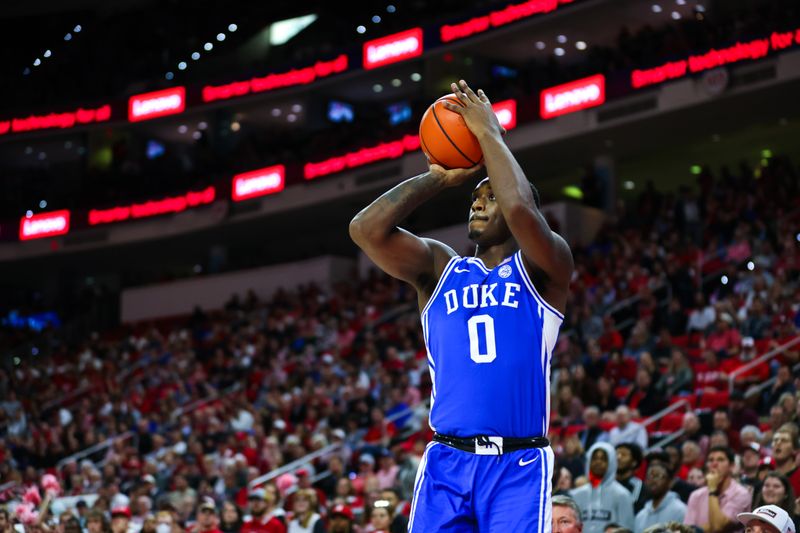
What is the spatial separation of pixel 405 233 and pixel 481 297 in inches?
18.4

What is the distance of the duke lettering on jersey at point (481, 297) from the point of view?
14.5 ft

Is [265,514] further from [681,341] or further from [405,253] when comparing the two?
[405,253]

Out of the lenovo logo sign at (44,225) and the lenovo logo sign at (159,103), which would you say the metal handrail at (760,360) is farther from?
the lenovo logo sign at (44,225)

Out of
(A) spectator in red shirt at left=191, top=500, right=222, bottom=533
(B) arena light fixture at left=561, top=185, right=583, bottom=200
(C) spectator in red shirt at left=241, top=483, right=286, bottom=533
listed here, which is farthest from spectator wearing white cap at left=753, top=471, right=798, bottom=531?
(B) arena light fixture at left=561, top=185, right=583, bottom=200

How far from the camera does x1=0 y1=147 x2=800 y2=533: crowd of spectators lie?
9.64m

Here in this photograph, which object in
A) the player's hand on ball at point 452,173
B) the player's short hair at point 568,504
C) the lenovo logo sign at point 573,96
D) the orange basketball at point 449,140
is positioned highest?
the lenovo logo sign at point 573,96

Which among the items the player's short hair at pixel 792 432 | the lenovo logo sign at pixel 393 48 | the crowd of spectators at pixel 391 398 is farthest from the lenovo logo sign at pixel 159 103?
the player's short hair at pixel 792 432

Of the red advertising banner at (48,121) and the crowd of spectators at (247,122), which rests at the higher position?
the red advertising banner at (48,121)

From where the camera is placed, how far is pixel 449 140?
4.54 m

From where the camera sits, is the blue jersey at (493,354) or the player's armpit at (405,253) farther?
the player's armpit at (405,253)

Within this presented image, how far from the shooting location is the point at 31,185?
32.0m

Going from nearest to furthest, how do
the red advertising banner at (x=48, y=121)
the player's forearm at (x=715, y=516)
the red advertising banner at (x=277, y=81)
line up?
the player's forearm at (x=715, y=516) → the red advertising banner at (x=277, y=81) → the red advertising banner at (x=48, y=121)

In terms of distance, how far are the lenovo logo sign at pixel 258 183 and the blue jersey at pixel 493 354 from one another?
2234cm

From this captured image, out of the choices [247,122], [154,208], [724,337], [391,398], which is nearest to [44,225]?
[154,208]
